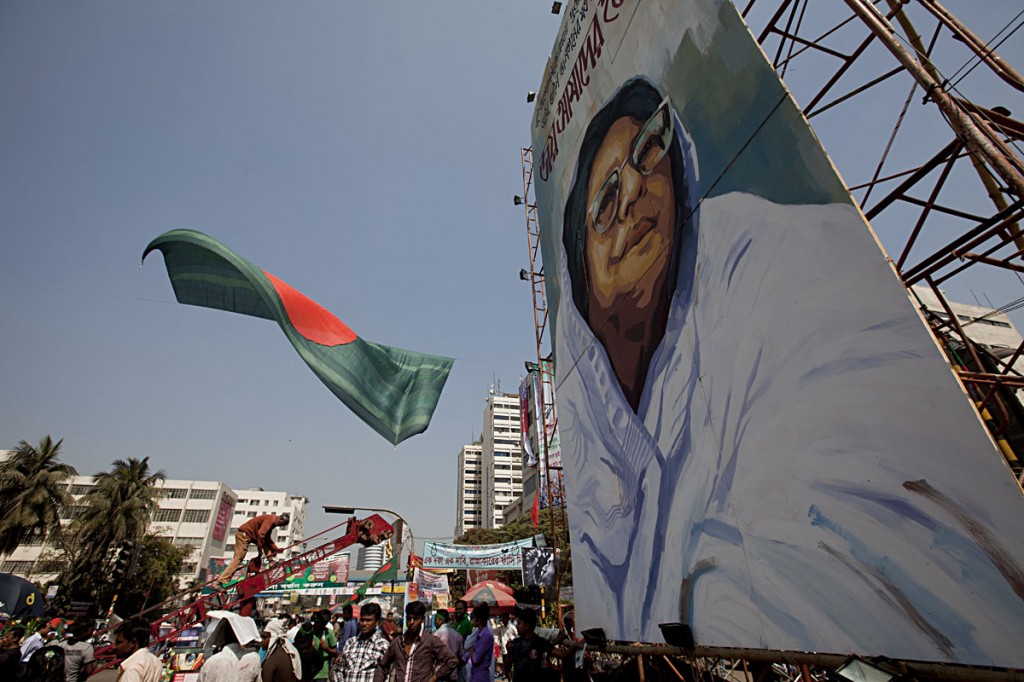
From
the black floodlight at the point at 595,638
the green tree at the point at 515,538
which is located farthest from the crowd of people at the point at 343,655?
the green tree at the point at 515,538

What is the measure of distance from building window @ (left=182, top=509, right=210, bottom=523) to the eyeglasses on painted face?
7508 centimetres

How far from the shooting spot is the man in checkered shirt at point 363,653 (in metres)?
4.79

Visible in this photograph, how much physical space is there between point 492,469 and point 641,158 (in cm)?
9583

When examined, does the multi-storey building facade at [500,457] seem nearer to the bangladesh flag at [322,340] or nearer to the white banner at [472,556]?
the white banner at [472,556]

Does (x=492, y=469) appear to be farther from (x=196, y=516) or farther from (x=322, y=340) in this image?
(x=322, y=340)

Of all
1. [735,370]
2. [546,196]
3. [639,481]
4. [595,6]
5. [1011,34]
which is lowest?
[639,481]

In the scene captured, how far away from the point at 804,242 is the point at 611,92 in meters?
5.15

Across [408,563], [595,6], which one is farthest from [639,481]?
[408,563]

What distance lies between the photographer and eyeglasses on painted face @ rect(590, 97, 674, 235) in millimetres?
6129

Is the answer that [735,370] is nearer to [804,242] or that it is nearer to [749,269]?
[749,269]

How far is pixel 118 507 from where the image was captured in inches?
1313

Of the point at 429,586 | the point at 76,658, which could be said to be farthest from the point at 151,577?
the point at 76,658

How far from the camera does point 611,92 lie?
7.81 meters

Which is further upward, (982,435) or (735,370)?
Result: (735,370)
